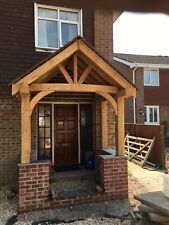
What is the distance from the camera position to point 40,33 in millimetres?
8227

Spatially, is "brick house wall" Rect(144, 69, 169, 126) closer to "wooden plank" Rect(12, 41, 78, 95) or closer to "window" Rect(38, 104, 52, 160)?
"window" Rect(38, 104, 52, 160)

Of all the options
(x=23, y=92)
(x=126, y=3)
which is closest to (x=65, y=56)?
(x=23, y=92)

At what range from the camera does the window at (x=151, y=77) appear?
19.8m

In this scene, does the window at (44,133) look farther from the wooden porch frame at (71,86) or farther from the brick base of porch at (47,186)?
the brick base of porch at (47,186)

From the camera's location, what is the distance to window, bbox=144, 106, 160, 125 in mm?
19864

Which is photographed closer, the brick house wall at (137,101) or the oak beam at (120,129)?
the oak beam at (120,129)

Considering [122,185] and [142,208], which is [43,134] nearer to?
[122,185]

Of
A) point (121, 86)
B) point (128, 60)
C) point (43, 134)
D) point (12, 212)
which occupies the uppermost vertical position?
point (128, 60)

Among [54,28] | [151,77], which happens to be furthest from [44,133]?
[151,77]

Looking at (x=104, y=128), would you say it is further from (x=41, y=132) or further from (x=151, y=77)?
(x=151, y=77)

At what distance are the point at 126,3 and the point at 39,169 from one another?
5570mm

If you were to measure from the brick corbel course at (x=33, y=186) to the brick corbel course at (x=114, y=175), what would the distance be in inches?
60.8

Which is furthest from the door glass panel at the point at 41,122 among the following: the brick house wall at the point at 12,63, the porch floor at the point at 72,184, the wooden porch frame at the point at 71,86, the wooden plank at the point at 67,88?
the wooden plank at the point at 67,88

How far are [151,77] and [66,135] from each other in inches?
525
